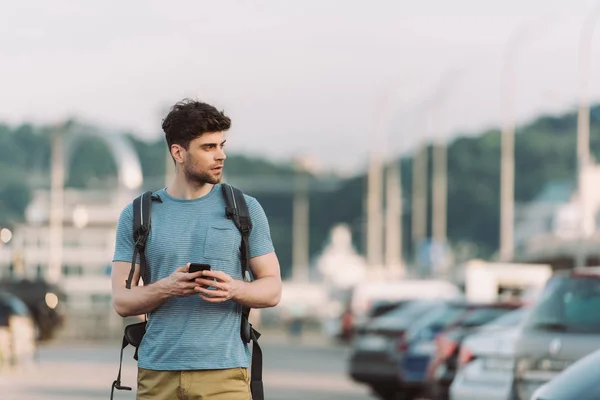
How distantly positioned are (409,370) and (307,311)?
109m

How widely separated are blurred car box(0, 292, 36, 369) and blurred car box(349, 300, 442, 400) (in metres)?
11.4

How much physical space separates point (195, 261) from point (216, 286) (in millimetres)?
276

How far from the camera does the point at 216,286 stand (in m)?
6.95

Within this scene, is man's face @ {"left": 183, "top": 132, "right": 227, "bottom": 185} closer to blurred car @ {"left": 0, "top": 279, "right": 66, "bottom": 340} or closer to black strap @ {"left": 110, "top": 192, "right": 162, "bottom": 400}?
black strap @ {"left": 110, "top": 192, "right": 162, "bottom": 400}

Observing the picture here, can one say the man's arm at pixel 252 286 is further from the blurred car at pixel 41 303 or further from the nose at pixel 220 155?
the blurred car at pixel 41 303

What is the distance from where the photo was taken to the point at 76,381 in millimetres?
31750

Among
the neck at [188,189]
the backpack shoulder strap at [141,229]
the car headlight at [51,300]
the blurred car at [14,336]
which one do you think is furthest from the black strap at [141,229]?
the car headlight at [51,300]

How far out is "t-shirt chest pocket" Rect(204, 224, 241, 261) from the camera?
7215 millimetres

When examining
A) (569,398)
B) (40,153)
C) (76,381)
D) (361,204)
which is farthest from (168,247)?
(361,204)

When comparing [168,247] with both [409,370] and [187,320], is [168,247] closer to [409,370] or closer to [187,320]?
[187,320]

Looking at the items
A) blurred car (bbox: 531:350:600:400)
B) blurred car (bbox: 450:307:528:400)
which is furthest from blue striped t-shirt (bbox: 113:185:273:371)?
blurred car (bbox: 450:307:528:400)

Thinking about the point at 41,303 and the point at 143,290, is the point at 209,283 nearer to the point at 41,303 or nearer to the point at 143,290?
the point at 143,290

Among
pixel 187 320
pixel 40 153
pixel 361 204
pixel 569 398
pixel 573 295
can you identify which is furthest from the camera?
pixel 361 204

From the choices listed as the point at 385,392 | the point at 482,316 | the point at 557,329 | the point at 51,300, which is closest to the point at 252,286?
the point at 557,329
